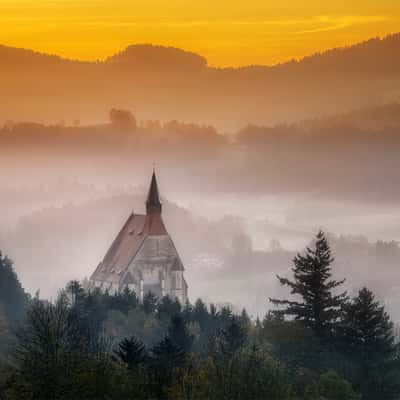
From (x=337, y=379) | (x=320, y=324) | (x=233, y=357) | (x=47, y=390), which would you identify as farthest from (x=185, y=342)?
(x=47, y=390)

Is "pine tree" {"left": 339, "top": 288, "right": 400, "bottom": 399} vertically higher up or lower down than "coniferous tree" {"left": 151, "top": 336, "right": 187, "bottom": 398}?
higher up

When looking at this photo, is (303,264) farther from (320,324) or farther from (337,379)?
(337,379)

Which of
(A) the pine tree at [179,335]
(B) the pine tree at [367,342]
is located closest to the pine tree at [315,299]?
(B) the pine tree at [367,342]

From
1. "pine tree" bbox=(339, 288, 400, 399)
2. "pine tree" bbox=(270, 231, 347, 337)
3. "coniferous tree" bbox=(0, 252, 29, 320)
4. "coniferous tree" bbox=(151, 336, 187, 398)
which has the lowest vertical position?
"coniferous tree" bbox=(151, 336, 187, 398)

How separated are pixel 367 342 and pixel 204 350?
458 inches

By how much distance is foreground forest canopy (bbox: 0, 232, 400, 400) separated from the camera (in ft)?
215

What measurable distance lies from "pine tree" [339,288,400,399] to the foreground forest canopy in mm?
56

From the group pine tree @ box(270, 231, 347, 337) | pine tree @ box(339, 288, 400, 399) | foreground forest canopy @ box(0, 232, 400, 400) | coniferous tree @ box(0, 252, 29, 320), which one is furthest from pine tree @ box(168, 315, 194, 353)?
coniferous tree @ box(0, 252, 29, 320)

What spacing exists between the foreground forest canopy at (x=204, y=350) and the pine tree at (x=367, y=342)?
0.06 metres

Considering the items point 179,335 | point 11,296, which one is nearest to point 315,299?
point 179,335

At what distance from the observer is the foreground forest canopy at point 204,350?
2576 inches

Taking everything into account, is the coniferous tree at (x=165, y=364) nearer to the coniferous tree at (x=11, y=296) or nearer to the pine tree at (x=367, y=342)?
the pine tree at (x=367, y=342)

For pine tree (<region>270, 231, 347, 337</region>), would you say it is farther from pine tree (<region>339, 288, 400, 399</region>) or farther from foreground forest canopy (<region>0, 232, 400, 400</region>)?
pine tree (<region>339, 288, 400, 399</region>)

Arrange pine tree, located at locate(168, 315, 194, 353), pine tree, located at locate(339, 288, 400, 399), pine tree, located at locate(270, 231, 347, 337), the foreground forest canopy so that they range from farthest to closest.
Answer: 1. pine tree, located at locate(168, 315, 194, 353)
2. pine tree, located at locate(270, 231, 347, 337)
3. pine tree, located at locate(339, 288, 400, 399)
4. the foreground forest canopy
